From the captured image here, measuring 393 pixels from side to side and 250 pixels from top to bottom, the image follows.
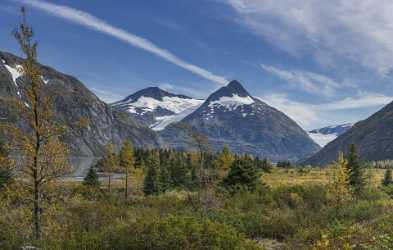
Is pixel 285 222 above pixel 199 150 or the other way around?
the other way around

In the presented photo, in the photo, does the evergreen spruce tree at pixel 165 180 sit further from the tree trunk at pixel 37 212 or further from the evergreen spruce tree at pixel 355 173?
the tree trunk at pixel 37 212

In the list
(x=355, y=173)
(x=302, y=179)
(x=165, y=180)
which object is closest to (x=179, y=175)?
(x=165, y=180)

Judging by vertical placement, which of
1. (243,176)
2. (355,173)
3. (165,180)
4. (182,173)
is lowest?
(165,180)

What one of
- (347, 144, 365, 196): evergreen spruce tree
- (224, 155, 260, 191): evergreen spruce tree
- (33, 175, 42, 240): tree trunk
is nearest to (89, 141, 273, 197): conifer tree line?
(224, 155, 260, 191): evergreen spruce tree

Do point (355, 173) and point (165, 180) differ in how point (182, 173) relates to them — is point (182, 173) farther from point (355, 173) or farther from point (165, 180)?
point (355, 173)

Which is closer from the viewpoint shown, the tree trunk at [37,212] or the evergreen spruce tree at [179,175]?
the tree trunk at [37,212]

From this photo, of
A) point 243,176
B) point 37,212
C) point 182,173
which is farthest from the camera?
point 182,173

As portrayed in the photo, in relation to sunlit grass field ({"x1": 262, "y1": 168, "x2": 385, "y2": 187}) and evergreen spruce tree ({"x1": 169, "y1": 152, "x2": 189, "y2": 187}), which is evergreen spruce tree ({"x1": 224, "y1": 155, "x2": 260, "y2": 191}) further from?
evergreen spruce tree ({"x1": 169, "y1": 152, "x2": 189, "y2": 187})

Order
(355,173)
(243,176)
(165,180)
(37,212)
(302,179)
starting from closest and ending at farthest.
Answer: (37,212) → (243,176) → (355,173) → (165,180) → (302,179)

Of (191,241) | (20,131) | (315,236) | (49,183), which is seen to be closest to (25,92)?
(20,131)

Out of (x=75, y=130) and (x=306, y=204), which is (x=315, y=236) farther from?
(x=306, y=204)

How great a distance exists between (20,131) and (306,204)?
71.7ft

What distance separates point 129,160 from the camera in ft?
170

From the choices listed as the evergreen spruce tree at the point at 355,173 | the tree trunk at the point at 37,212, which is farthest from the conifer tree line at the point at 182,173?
the tree trunk at the point at 37,212
